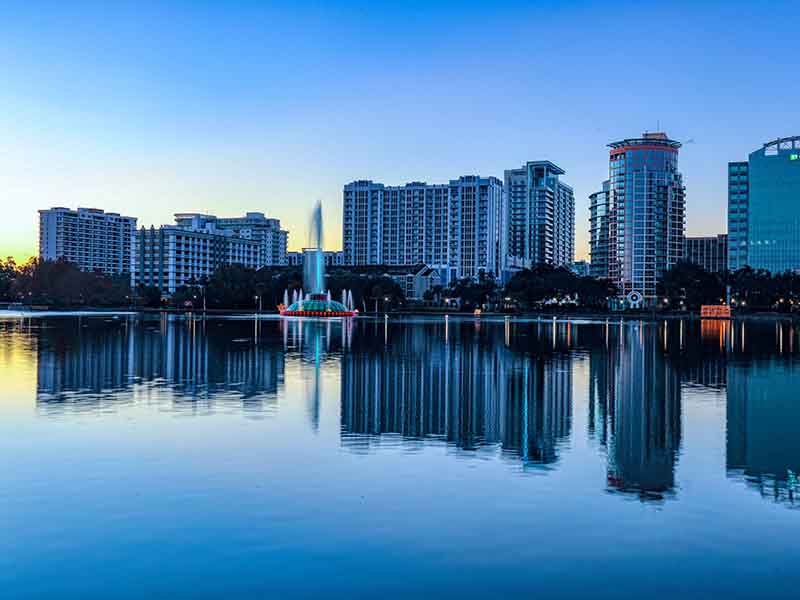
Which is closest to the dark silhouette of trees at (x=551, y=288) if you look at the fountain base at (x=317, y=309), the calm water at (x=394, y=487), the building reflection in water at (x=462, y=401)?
the fountain base at (x=317, y=309)

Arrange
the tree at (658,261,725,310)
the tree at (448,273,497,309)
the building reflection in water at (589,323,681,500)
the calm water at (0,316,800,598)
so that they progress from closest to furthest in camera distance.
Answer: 1. the calm water at (0,316,800,598)
2. the building reflection in water at (589,323,681,500)
3. the tree at (658,261,725,310)
4. the tree at (448,273,497,309)

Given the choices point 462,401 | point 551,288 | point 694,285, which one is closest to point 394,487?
point 462,401

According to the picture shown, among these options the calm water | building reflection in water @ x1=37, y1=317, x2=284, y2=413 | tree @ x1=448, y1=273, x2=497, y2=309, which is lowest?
the calm water

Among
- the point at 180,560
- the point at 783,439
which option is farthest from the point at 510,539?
the point at 783,439

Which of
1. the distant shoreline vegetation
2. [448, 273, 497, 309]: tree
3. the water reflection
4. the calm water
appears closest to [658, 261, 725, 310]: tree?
the distant shoreline vegetation

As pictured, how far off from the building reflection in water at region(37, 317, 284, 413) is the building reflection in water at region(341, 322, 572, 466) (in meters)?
3.53

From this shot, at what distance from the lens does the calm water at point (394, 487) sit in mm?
9961

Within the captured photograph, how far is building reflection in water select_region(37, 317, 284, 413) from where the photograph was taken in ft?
82.2

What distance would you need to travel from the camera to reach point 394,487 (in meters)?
14.1

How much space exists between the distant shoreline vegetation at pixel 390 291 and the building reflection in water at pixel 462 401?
398 ft

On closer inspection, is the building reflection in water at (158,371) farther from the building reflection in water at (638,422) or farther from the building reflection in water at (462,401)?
the building reflection in water at (638,422)

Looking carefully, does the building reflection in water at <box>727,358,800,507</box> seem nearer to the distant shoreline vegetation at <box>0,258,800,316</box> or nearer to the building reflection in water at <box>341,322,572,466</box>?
the building reflection in water at <box>341,322,572,466</box>

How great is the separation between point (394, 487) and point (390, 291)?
492 feet

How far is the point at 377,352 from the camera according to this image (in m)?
44.7
